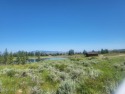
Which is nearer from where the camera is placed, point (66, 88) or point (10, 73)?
point (66, 88)

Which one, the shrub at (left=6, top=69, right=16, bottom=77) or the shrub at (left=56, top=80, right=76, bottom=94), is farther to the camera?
the shrub at (left=6, top=69, right=16, bottom=77)

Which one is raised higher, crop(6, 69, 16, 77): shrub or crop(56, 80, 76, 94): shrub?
crop(6, 69, 16, 77): shrub

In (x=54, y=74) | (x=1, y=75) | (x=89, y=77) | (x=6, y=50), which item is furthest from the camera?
(x=6, y=50)

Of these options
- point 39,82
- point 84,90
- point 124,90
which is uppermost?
point 39,82

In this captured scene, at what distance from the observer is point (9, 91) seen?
14812 millimetres

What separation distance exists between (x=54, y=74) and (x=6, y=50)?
127 metres

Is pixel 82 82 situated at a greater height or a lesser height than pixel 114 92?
greater

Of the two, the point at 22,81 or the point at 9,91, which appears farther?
the point at 22,81

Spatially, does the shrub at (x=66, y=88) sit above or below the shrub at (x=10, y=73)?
below

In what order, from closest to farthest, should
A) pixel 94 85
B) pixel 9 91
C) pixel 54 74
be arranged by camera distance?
pixel 9 91 → pixel 54 74 → pixel 94 85

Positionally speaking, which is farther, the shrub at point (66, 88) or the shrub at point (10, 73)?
the shrub at point (10, 73)

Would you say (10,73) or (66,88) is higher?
(10,73)

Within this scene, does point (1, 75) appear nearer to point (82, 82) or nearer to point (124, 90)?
point (82, 82)

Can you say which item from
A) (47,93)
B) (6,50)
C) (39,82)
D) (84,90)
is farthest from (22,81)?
(6,50)
